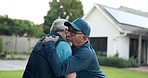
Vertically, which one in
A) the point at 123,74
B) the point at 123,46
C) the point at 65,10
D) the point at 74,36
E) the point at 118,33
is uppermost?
the point at 65,10

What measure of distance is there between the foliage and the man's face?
2543cm

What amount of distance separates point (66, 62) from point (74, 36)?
264mm

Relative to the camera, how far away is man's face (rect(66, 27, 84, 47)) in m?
2.36

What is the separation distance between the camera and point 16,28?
27.8 metres

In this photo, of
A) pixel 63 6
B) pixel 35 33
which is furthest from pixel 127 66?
pixel 63 6

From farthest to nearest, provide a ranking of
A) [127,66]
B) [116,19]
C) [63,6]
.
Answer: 1. [63,6]
2. [116,19]
3. [127,66]

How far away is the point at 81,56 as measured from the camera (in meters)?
2.29

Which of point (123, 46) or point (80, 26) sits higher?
point (80, 26)

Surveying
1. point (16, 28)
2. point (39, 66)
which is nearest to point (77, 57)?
point (39, 66)

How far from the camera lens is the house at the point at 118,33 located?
1875 centimetres

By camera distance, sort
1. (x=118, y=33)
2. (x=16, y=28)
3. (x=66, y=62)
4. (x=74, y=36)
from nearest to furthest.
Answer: (x=66, y=62), (x=74, y=36), (x=118, y=33), (x=16, y=28)

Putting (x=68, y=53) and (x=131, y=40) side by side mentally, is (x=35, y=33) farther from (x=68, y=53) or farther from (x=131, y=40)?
(x=68, y=53)

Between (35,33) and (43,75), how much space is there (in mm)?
27601

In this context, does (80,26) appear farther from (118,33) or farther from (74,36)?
(118,33)
